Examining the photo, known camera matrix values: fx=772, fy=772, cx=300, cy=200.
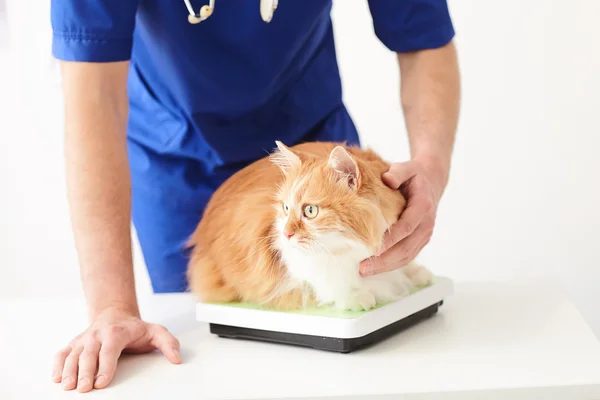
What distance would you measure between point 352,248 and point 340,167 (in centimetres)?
12

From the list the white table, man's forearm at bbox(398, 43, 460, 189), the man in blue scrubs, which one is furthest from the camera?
man's forearm at bbox(398, 43, 460, 189)

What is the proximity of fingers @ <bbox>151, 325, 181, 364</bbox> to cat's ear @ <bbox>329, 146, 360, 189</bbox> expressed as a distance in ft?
1.10

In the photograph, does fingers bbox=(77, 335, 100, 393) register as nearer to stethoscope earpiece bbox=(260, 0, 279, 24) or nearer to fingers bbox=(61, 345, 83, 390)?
fingers bbox=(61, 345, 83, 390)

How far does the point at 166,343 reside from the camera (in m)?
1.09

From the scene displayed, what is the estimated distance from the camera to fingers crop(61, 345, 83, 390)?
38.8 inches

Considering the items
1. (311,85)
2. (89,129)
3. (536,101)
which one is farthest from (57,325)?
(536,101)

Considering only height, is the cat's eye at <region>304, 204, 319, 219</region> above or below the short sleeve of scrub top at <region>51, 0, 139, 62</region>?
below

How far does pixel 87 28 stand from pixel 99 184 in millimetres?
247

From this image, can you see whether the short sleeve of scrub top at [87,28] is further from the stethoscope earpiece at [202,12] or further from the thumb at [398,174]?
the thumb at [398,174]

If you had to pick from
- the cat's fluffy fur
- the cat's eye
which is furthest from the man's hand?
the cat's eye

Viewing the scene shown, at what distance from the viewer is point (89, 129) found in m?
1.20

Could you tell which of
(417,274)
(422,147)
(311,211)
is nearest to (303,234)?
(311,211)

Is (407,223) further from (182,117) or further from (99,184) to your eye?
(182,117)

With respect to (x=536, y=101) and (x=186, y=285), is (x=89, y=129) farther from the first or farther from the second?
(x=536, y=101)
